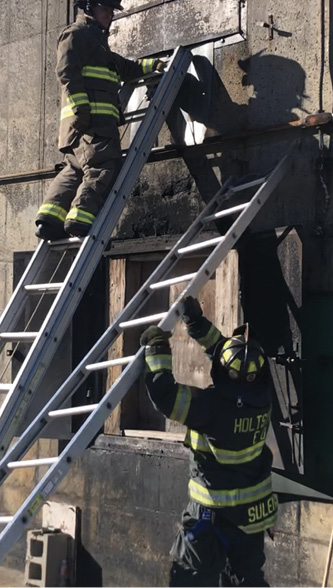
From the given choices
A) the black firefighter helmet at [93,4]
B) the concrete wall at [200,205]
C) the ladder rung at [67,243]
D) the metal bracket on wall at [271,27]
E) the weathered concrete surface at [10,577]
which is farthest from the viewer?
the weathered concrete surface at [10,577]

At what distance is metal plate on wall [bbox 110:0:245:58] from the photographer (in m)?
5.68

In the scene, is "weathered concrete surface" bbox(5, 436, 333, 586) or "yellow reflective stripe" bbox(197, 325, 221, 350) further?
"weathered concrete surface" bbox(5, 436, 333, 586)

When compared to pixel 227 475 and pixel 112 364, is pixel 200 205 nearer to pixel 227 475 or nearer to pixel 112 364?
pixel 112 364

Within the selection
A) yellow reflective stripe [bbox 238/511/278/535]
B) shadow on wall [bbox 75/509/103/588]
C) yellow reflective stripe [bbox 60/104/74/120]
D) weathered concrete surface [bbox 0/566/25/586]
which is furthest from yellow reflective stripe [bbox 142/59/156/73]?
weathered concrete surface [bbox 0/566/25/586]

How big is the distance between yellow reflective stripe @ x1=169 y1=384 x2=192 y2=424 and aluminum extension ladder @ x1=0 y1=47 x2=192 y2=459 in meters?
1.01

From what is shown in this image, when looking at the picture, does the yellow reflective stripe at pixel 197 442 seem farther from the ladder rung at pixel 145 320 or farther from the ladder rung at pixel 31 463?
the ladder rung at pixel 31 463

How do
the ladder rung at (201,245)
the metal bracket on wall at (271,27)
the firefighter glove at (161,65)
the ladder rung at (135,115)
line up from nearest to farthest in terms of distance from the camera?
the ladder rung at (201,245) < the metal bracket on wall at (271,27) < the firefighter glove at (161,65) < the ladder rung at (135,115)

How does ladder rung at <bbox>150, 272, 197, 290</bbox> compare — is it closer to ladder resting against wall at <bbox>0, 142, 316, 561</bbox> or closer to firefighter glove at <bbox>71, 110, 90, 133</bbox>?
ladder resting against wall at <bbox>0, 142, 316, 561</bbox>

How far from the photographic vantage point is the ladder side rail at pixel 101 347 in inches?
163

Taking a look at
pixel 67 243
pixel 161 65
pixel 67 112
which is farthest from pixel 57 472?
pixel 161 65

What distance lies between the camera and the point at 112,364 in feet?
13.8

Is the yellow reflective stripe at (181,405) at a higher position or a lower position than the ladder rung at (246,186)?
lower

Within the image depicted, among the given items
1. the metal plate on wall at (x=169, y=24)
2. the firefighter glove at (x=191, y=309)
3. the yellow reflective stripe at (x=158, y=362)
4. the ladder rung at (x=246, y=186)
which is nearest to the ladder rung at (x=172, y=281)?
the firefighter glove at (x=191, y=309)

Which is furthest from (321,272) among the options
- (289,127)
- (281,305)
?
(289,127)
